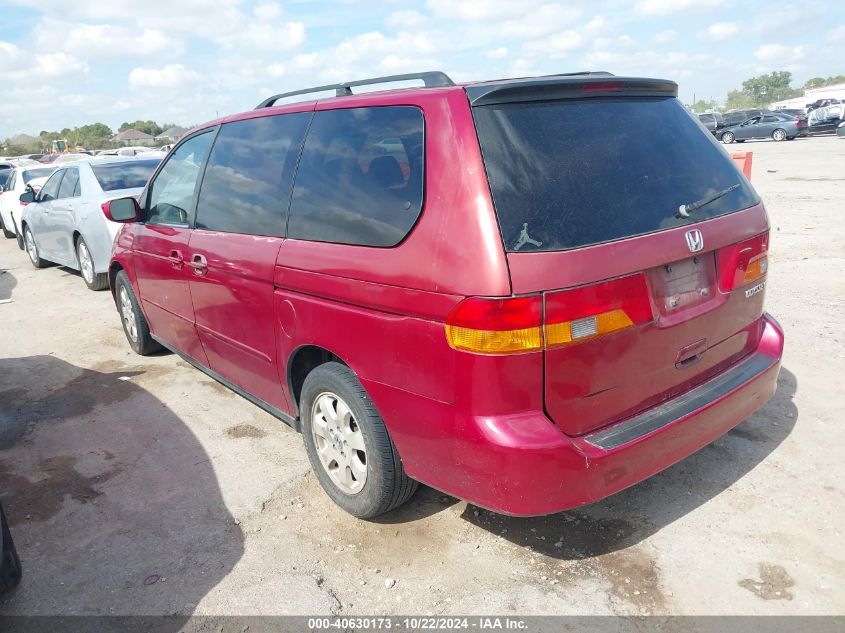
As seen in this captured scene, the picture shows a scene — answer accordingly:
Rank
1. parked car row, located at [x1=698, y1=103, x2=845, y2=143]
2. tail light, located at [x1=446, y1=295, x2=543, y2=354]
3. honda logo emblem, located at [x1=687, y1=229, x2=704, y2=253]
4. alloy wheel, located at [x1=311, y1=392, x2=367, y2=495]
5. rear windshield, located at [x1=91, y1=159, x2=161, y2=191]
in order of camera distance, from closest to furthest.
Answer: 1. tail light, located at [x1=446, y1=295, x2=543, y2=354]
2. honda logo emblem, located at [x1=687, y1=229, x2=704, y2=253]
3. alloy wheel, located at [x1=311, y1=392, x2=367, y2=495]
4. rear windshield, located at [x1=91, y1=159, x2=161, y2=191]
5. parked car row, located at [x1=698, y1=103, x2=845, y2=143]

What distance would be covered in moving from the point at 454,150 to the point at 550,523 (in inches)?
69.5

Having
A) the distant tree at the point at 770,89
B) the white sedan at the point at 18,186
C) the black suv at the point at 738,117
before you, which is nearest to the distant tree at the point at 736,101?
the distant tree at the point at 770,89

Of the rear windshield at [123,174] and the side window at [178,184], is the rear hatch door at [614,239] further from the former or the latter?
the rear windshield at [123,174]

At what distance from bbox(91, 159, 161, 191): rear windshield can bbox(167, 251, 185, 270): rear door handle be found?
13.4 ft

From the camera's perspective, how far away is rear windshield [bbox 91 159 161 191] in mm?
7926

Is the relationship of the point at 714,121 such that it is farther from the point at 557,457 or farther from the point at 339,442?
the point at 557,457

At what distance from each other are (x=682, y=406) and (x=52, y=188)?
9173mm

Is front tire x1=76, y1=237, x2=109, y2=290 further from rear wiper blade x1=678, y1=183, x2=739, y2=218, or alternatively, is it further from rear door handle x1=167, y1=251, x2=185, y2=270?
rear wiper blade x1=678, y1=183, x2=739, y2=218

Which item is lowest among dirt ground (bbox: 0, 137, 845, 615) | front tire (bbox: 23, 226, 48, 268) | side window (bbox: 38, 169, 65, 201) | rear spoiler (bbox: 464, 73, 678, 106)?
dirt ground (bbox: 0, 137, 845, 615)

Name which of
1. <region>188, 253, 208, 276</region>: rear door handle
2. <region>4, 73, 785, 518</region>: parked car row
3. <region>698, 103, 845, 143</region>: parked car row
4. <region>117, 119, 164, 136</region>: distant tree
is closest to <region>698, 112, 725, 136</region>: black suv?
<region>698, 103, 845, 143</region>: parked car row

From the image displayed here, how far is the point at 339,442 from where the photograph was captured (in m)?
3.16

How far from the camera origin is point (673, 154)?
2848 mm

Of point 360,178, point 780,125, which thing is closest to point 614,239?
point 360,178

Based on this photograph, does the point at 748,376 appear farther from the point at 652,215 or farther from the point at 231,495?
the point at 231,495
